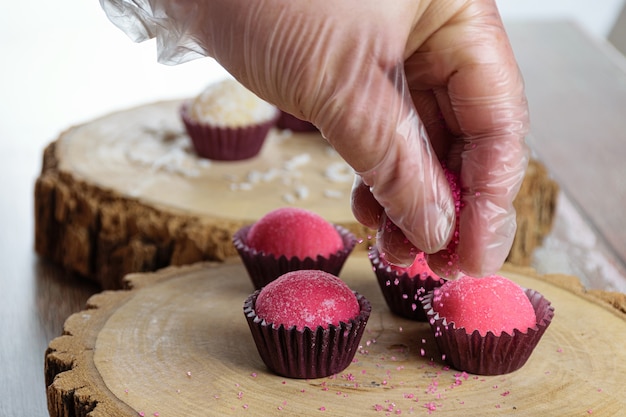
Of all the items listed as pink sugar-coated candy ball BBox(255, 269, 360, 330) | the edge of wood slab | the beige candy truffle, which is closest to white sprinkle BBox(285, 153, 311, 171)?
the beige candy truffle

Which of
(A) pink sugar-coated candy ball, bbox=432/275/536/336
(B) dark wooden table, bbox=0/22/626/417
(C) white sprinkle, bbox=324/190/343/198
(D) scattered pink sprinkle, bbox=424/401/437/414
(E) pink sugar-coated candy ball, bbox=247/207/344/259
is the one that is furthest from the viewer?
(C) white sprinkle, bbox=324/190/343/198

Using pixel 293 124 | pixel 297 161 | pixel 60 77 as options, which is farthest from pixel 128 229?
pixel 60 77

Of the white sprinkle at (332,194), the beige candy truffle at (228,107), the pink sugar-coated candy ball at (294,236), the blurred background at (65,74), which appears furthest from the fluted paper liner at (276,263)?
the blurred background at (65,74)

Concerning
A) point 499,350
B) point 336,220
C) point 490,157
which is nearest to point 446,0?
point 490,157

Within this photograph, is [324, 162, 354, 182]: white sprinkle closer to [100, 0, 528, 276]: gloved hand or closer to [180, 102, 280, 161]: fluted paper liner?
[180, 102, 280, 161]: fluted paper liner

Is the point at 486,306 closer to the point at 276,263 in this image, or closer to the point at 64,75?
the point at 276,263

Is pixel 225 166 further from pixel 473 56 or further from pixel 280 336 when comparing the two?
pixel 473 56
